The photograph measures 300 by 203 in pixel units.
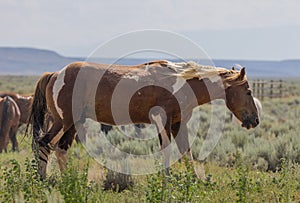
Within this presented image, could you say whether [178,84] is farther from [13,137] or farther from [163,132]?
[13,137]

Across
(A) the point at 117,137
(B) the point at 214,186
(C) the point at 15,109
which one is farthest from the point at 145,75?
(C) the point at 15,109

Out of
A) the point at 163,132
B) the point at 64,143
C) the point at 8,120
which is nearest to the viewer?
the point at 163,132

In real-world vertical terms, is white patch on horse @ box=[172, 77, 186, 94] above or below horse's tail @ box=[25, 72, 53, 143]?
above

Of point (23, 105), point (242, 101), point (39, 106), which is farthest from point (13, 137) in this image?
point (242, 101)

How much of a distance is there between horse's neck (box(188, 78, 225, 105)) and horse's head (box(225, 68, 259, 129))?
0.40 ft

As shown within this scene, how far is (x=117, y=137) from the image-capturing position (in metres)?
12.9

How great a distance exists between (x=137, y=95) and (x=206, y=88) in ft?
3.77

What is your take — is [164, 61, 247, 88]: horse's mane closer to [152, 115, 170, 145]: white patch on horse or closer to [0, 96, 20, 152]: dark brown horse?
[152, 115, 170, 145]: white patch on horse

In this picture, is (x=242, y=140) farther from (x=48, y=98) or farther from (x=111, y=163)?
(x=48, y=98)

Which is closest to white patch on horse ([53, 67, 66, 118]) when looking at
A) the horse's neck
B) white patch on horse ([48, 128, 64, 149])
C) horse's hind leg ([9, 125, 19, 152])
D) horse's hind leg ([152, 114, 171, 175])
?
white patch on horse ([48, 128, 64, 149])

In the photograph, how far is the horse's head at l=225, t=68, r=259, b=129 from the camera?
7293 millimetres

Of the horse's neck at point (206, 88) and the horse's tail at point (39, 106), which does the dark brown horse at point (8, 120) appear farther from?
the horse's neck at point (206, 88)

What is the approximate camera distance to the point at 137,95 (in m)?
7.21

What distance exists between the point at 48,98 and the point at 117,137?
5674mm
